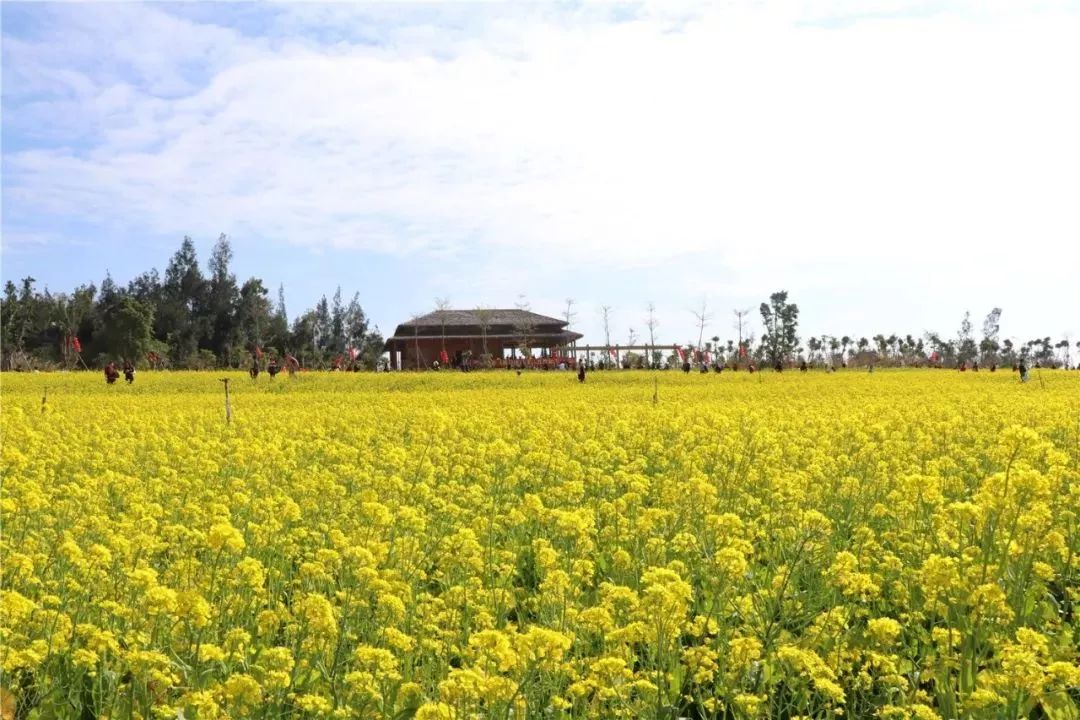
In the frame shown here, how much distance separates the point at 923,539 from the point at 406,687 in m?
3.60

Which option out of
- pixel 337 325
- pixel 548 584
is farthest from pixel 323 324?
pixel 548 584

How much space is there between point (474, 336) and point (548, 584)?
47.8 m

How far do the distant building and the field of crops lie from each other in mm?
40855

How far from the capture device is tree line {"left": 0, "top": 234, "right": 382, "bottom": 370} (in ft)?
166

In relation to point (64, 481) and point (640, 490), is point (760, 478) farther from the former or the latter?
point (64, 481)

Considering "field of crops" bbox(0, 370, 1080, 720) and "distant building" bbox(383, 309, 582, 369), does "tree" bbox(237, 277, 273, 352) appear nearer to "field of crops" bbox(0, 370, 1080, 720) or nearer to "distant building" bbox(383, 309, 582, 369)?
"distant building" bbox(383, 309, 582, 369)

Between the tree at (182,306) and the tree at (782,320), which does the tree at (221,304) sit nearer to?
the tree at (182,306)

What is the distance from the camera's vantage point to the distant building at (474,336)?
51.9 metres

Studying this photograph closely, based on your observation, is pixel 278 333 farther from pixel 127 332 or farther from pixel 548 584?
pixel 548 584

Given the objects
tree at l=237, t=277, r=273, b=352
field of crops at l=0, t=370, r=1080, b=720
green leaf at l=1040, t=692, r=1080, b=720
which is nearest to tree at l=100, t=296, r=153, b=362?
tree at l=237, t=277, r=273, b=352

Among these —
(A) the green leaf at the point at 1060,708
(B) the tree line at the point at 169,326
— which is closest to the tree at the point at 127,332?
(B) the tree line at the point at 169,326

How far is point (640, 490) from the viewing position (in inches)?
269

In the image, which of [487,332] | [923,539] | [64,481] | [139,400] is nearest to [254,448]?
[64,481]

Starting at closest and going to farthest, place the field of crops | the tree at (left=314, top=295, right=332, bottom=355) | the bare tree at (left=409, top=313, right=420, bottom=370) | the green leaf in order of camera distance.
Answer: the field of crops → the green leaf → the bare tree at (left=409, top=313, right=420, bottom=370) → the tree at (left=314, top=295, right=332, bottom=355)
